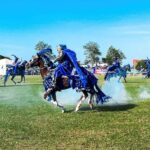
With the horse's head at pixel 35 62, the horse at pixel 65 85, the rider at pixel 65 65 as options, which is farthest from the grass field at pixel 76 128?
the horse's head at pixel 35 62

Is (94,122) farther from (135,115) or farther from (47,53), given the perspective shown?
(47,53)

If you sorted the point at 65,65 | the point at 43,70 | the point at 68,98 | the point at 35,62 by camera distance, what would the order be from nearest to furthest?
the point at 65,65, the point at 43,70, the point at 35,62, the point at 68,98

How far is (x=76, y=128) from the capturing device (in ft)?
44.3

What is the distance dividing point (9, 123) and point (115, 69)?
29.6 m

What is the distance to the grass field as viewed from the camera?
11.1 m

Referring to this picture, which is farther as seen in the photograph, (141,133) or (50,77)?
(50,77)

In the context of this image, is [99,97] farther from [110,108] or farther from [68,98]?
[68,98]

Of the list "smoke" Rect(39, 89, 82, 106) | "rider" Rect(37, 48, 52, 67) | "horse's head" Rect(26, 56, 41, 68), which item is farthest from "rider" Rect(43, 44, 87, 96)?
"smoke" Rect(39, 89, 82, 106)

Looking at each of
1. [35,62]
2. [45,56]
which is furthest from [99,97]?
[35,62]

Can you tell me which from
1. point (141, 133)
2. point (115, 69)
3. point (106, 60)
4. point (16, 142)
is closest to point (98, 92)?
point (141, 133)

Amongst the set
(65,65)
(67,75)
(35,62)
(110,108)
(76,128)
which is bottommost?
(76,128)

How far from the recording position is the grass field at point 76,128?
1106 centimetres

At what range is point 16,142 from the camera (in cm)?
1145

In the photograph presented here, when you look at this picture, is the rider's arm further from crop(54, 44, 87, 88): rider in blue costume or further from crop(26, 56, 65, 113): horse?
crop(26, 56, 65, 113): horse
